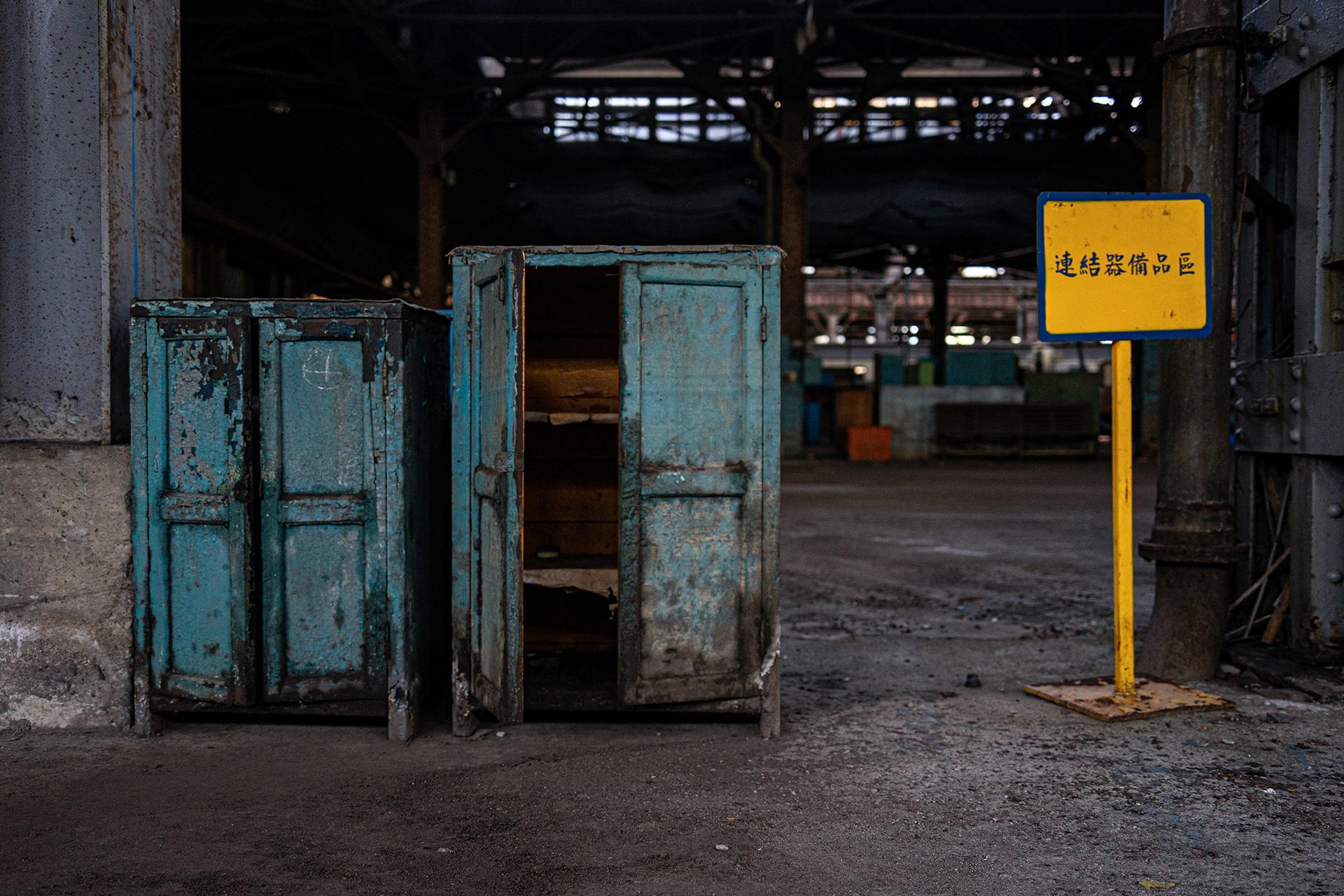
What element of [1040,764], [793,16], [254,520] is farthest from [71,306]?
[793,16]

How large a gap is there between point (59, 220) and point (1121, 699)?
5133 mm

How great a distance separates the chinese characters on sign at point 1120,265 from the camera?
166 inches

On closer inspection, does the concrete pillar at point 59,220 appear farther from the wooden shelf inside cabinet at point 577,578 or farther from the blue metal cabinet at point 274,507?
the wooden shelf inside cabinet at point 577,578

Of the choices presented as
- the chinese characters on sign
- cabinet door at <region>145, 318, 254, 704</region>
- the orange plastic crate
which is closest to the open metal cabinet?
cabinet door at <region>145, 318, 254, 704</region>

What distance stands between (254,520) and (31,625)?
3.74 ft

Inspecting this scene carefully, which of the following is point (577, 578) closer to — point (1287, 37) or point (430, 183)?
point (1287, 37)

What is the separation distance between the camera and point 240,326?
12.7ft

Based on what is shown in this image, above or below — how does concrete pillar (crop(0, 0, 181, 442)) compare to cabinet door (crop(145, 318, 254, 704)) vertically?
above

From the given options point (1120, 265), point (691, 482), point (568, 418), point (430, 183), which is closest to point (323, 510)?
point (568, 418)

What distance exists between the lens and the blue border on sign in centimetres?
419

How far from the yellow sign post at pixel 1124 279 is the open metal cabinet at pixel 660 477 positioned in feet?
4.29

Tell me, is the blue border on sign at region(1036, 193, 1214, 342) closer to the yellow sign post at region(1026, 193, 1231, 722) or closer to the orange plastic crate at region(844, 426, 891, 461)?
the yellow sign post at region(1026, 193, 1231, 722)

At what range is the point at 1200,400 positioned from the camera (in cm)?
486

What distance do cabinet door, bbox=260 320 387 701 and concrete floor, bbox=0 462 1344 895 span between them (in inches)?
13.0
